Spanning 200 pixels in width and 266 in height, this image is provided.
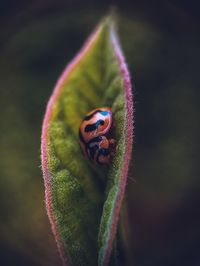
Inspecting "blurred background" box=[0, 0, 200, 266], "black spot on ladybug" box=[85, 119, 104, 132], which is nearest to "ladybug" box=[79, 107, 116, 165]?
"black spot on ladybug" box=[85, 119, 104, 132]

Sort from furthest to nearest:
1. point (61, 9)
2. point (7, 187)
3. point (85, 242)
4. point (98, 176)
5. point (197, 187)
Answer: point (61, 9) → point (197, 187) → point (7, 187) → point (98, 176) → point (85, 242)

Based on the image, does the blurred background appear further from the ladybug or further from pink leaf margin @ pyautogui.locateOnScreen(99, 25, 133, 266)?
pink leaf margin @ pyautogui.locateOnScreen(99, 25, 133, 266)

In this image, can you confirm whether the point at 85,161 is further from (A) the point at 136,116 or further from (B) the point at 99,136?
(A) the point at 136,116

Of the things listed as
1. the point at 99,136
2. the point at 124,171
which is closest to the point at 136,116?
the point at 99,136

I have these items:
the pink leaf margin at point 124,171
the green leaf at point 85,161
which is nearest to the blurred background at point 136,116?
the green leaf at point 85,161

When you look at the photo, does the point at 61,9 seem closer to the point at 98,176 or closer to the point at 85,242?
the point at 98,176

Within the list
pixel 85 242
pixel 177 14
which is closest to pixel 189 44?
pixel 177 14

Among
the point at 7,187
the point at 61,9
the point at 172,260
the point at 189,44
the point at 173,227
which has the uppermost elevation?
the point at 61,9
